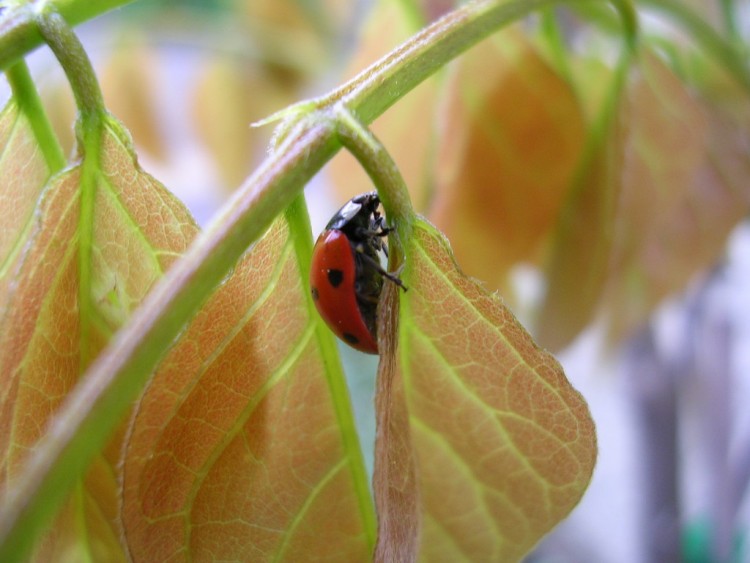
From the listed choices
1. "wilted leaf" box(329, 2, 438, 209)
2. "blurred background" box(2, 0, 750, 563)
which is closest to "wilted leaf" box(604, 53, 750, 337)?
"blurred background" box(2, 0, 750, 563)

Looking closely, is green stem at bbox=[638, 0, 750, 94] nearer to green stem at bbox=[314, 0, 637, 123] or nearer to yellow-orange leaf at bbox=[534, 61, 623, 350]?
yellow-orange leaf at bbox=[534, 61, 623, 350]

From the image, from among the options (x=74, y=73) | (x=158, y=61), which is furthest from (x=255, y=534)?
(x=158, y=61)

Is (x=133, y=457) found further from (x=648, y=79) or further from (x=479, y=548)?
(x=648, y=79)

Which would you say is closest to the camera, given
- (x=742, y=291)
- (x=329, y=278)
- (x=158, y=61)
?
(x=329, y=278)

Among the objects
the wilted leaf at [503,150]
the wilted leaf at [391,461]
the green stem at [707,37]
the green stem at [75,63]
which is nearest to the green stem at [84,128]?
the green stem at [75,63]

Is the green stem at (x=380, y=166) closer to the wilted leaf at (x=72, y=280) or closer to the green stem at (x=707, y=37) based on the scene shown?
the wilted leaf at (x=72, y=280)

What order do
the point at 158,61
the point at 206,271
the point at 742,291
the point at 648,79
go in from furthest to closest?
the point at 742,291, the point at 158,61, the point at 648,79, the point at 206,271

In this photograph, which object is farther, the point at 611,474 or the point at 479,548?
the point at 611,474
